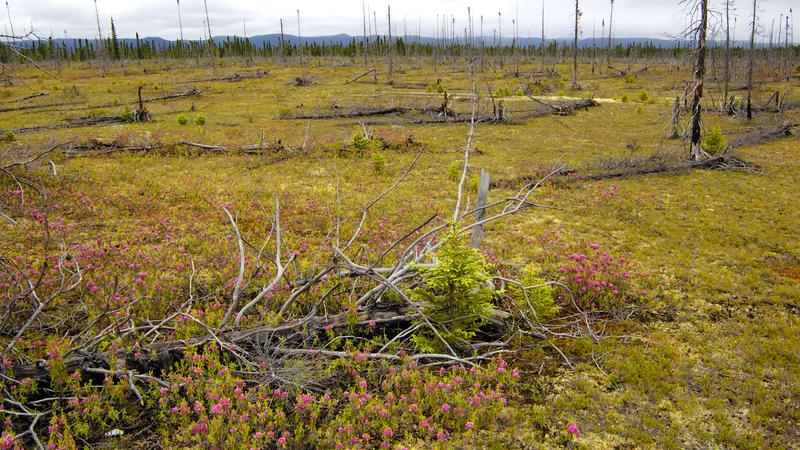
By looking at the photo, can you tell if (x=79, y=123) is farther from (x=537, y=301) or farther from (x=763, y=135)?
(x=763, y=135)

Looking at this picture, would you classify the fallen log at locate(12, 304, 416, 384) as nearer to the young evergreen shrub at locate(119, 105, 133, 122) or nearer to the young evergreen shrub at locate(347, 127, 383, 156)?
the young evergreen shrub at locate(347, 127, 383, 156)

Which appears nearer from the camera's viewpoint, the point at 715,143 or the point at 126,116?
the point at 715,143

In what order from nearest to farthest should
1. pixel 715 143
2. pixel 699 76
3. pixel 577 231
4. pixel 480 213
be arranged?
1. pixel 480 213
2. pixel 577 231
3. pixel 699 76
4. pixel 715 143

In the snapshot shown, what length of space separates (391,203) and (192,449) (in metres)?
9.05

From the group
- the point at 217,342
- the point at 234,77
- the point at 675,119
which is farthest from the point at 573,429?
the point at 234,77

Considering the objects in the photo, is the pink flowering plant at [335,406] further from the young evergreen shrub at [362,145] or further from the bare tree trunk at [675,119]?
the bare tree trunk at [675,119]

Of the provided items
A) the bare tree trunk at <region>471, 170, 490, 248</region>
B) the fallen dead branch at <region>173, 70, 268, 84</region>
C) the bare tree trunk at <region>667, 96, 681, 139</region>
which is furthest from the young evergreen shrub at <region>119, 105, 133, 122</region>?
the bare tree trunk at <region>667, 96, 681, 139</region>

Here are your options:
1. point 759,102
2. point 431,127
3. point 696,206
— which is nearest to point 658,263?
point 696,206

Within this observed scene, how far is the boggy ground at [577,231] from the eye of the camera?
16.5 feet

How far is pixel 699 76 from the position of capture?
1534 centimetres

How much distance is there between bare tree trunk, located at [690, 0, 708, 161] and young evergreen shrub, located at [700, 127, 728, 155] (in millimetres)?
516

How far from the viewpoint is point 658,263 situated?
8914mm

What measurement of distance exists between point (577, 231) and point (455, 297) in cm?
602

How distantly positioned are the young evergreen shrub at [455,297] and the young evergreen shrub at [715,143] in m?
14.7
